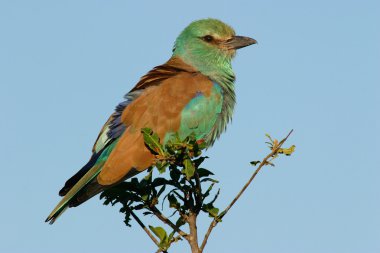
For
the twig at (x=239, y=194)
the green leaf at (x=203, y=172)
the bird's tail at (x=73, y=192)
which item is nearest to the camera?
the twig at (x=239, y=194)

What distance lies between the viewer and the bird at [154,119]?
4.95 m

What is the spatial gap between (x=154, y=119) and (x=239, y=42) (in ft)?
6.53

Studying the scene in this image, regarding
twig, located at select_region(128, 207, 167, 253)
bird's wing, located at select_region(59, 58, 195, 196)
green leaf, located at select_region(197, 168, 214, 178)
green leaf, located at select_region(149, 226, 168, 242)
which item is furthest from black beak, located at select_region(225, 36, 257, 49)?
green leaf, located at select_region(149, 226, 168, 242)

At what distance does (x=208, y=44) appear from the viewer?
675cm

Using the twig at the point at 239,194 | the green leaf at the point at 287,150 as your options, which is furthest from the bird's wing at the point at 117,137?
the green leaf at the point at 287,150

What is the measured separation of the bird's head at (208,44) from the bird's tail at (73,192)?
1.93m

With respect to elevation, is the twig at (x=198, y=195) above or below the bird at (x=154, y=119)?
below

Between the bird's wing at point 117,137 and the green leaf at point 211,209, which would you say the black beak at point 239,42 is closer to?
the bird's wing at point 117,137

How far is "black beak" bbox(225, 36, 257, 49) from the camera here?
6.86 metres

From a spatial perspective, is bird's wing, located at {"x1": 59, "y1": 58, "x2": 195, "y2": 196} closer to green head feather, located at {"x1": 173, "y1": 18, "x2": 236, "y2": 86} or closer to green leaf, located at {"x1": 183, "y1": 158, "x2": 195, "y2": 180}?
green head feather, located at {"x1": 173, "y1": 18, "x2": 236, "y2": 86}

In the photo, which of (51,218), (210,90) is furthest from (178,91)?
(51,218)

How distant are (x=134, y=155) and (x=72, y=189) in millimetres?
601

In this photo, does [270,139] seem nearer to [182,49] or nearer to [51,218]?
[51,218]

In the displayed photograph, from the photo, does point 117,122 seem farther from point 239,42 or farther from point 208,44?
point 239,42
